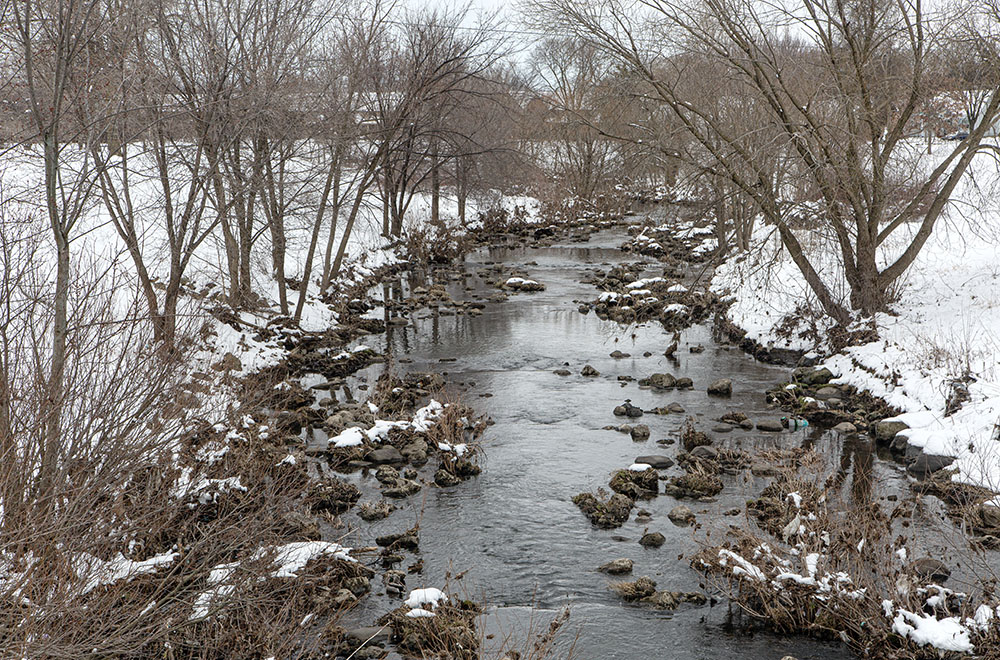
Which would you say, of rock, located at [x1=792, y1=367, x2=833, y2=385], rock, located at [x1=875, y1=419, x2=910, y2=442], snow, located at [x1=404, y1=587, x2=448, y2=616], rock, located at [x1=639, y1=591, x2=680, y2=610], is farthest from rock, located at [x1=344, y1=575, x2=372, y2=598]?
rock, located at [x1=792, y1=367, x2=833, y2=385]

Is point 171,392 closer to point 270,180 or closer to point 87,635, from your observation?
point 87,635

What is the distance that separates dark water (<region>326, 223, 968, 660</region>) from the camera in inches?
278

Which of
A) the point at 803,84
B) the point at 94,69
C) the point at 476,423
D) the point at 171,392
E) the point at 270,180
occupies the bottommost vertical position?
the point at 476,423

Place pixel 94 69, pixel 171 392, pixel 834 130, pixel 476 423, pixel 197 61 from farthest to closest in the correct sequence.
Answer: pixel 834 130
pixel 197 61
pixel 476 423
pixel 94 69
pixel 171 392

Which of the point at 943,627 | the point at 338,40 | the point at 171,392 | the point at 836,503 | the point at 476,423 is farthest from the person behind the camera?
the point at 338,40

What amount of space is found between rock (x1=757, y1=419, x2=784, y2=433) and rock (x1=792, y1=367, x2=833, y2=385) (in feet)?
7.74

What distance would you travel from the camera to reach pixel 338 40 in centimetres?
1767

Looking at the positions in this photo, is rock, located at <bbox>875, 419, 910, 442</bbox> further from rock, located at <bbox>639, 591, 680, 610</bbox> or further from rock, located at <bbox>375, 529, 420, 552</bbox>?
rock, located at <bbox>375, 529, 420, 552</bbox>

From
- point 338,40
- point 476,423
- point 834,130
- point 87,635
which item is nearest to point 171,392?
point 87,635

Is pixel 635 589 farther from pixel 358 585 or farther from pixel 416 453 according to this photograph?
pixel 416 453

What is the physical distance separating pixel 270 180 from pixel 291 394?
393cm

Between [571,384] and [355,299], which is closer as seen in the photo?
[571,384]

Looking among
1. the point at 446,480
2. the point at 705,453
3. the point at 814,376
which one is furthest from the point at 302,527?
the point at 814,376

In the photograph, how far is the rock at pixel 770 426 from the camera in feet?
38.9
